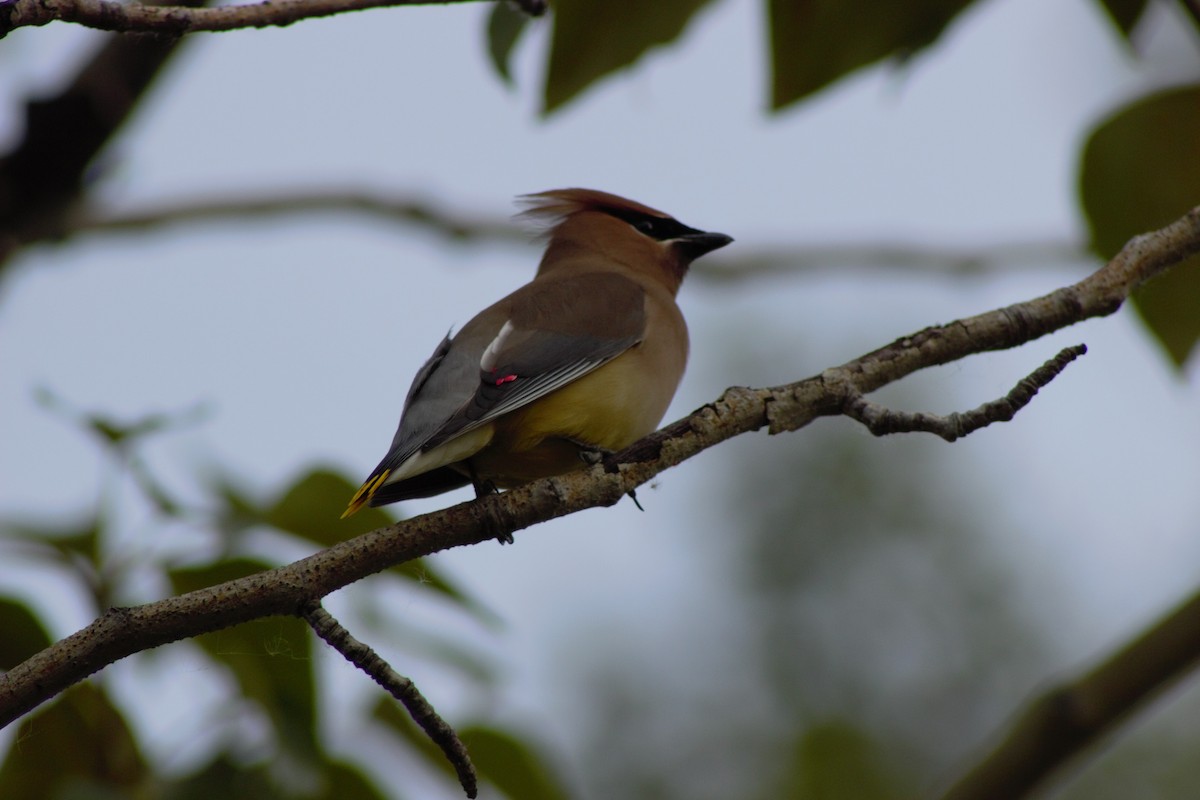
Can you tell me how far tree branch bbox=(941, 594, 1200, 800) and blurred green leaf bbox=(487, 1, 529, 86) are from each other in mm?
1502

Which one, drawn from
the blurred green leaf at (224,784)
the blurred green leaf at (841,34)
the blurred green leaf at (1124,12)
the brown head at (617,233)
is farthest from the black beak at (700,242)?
the blurred green leaf at (224,784)

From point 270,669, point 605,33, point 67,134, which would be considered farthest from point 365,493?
point 67,134

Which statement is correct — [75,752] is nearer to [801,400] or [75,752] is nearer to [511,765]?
[511,765]

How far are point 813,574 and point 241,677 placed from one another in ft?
38.2

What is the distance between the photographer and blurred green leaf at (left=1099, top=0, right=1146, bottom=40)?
9.13 ft

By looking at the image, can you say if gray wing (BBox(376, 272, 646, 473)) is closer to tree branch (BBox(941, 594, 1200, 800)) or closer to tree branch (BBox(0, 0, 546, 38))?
tree branch (BBox(0, 0, 546, 38))

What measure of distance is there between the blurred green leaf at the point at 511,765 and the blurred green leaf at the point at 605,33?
1.35 m

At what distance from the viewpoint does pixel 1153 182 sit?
266cm

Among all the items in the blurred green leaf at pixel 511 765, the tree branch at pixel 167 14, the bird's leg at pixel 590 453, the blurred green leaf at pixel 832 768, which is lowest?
the blurred green leaf at pixel 832 768

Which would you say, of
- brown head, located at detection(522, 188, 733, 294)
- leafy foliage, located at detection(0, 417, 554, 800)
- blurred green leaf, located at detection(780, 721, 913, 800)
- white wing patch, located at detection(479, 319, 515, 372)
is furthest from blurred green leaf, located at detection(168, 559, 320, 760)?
blurred green leaf, located at detection(780, 721, 913, 800)

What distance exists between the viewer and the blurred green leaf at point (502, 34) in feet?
8.86

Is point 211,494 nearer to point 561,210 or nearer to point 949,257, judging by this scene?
point 561,210

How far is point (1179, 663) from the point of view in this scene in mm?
2404

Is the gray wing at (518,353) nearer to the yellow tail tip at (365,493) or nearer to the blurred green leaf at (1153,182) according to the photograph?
the yellow tail tip at (365,493)
